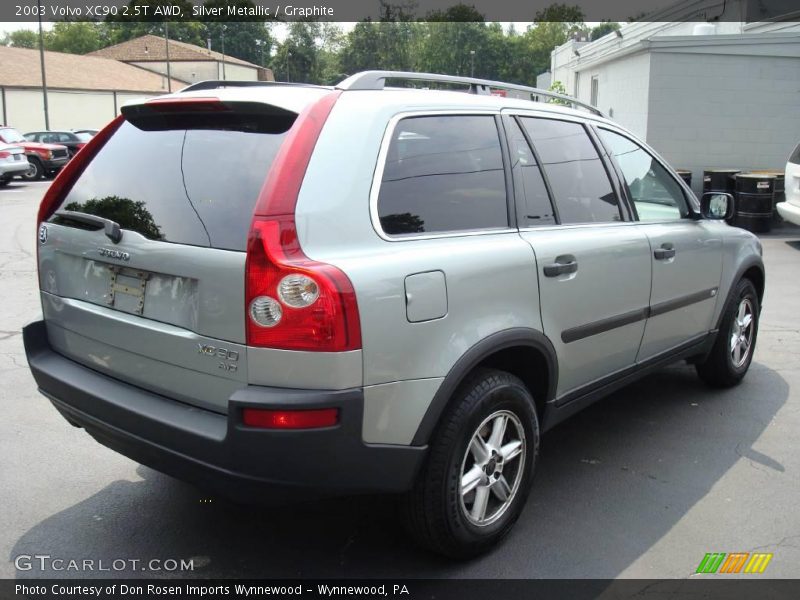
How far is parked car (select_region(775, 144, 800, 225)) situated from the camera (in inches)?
441

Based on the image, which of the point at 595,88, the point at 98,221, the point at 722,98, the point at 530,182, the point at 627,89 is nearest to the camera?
the point at 98,221

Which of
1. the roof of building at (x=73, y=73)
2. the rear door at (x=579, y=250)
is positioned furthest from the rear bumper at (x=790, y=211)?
the roof of building at (x=73, y=73)

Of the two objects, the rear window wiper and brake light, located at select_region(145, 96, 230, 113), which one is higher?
brake light, located at select_region(145, 96, 230, 113)

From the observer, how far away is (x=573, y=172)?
3.83 metres

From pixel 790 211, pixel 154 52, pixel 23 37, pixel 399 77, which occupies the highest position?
pixel 23 37

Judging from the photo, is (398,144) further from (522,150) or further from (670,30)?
(670,30)

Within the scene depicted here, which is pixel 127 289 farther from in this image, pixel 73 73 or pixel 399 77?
pixel 73 73

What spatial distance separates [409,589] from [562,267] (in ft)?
4.93

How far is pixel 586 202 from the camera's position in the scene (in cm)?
386

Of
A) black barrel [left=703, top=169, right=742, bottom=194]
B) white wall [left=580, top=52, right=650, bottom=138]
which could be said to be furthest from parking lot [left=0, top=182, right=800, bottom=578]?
white wall [left=580, top=52, right=650, bottom=138]

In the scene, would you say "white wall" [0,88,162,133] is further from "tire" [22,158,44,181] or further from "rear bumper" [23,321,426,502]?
"rear bumper" [23,321,426,502]

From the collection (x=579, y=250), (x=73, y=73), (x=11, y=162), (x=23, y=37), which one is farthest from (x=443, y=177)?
(x=23, y=37)

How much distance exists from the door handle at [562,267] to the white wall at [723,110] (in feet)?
41.8

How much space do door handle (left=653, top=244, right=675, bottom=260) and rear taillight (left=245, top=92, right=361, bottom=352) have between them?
2229mm
